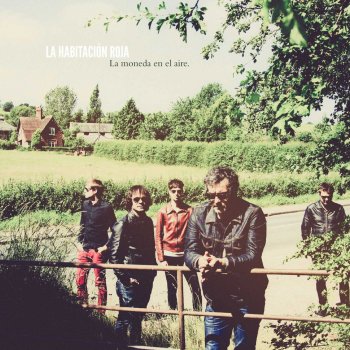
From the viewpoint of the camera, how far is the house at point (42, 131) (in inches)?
2552

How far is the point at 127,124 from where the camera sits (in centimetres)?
6306

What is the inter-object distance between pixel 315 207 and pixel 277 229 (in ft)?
30.9

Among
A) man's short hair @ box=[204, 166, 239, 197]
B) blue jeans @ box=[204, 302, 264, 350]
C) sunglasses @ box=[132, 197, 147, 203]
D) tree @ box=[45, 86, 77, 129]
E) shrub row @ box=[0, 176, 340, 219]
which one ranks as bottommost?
shrub row @ box=[0, 176, 340, 219]

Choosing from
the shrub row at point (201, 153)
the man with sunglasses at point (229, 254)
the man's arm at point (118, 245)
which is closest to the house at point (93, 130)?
the shrub row at point (201, 153)

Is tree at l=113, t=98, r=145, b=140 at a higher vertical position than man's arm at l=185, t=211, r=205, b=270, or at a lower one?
higher

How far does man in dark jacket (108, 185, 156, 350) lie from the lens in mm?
4227

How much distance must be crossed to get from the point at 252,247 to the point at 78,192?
14.3 m

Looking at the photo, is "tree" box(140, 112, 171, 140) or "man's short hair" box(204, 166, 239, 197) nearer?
"man's short hair" box(204, 166, 239, 197)

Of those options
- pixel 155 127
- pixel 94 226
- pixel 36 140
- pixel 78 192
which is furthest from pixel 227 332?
pixel 36 140

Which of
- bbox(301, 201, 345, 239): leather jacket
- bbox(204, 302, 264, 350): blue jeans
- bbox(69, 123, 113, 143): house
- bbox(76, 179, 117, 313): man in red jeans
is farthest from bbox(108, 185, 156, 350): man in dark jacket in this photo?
bbox(69, 123, 113, 143): house

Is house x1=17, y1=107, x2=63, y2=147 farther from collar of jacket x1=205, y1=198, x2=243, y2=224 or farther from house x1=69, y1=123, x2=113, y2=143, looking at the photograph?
collar of jacket x1=205, y1=198, x2=243, y2=224

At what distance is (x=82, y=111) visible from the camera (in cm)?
10556

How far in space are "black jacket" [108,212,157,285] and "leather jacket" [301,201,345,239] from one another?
2480mm

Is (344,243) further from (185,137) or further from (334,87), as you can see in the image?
(185,137)
